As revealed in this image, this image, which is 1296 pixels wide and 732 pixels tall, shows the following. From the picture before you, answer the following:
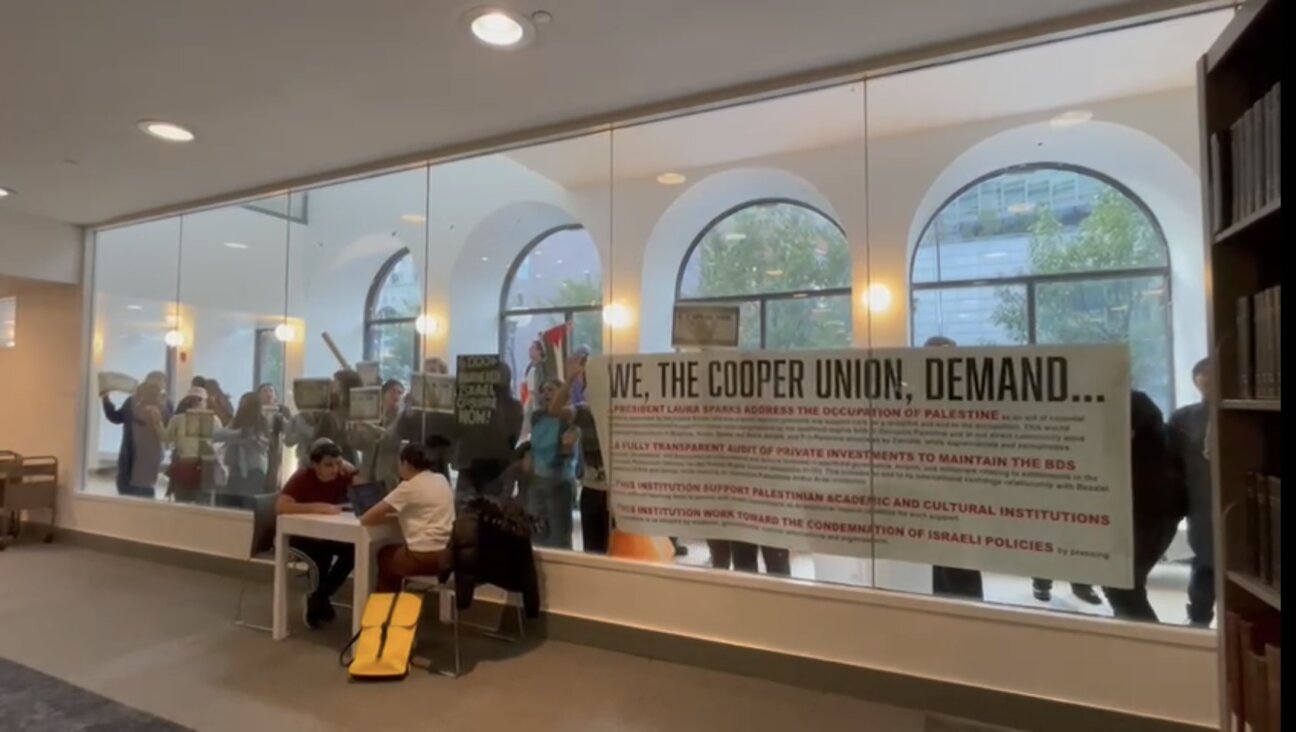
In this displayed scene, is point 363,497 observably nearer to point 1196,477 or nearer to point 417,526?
point 417,526

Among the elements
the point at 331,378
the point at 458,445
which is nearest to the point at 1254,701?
the point at 458,445

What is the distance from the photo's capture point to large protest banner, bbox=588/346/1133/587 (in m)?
2.68

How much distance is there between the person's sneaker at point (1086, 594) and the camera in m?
2.68

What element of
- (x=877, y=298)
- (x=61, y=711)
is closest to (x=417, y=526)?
(x=61, y=711)

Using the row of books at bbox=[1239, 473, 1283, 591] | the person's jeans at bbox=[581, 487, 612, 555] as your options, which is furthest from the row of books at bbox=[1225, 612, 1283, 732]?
the person's jeans at bbox=[581, 487, 612, 555]

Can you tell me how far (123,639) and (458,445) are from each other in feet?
6.34

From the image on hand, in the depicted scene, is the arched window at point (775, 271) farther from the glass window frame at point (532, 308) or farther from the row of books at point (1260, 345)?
the row of books at point (1260, 345)

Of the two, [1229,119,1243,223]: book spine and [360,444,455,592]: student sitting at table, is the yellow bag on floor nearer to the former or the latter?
[360,444,455,592]: student sitting at table

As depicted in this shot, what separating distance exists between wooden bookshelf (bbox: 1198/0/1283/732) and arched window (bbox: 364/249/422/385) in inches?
169

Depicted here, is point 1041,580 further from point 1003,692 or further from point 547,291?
point 547,291

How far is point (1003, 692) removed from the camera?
8.98ft

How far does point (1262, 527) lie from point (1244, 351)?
1.41 feet

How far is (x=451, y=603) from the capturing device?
3.84 m

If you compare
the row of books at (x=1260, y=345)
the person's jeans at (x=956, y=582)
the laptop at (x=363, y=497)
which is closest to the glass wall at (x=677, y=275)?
the person's jeans at (x=956, y=582)
